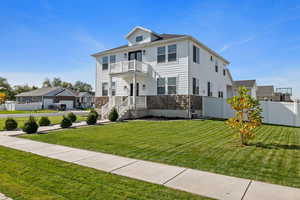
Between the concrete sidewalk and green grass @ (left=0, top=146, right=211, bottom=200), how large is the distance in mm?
294

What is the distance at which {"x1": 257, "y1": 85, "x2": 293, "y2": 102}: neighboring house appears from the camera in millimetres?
31403

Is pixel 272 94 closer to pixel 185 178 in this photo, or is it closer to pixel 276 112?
pixel 276 112

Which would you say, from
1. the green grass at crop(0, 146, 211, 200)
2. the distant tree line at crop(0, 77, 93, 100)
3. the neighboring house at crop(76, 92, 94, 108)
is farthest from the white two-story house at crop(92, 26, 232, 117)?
the distant tree line at crop(0, 77, 93, 100)

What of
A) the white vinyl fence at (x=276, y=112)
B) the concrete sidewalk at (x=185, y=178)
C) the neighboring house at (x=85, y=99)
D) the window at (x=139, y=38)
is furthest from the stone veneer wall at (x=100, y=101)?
the neighboring house at (x=85, y=99)

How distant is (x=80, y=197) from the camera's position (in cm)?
292

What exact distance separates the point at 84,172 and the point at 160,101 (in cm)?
1229

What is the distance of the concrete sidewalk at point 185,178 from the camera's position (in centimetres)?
304

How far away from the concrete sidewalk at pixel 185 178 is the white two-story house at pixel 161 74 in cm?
1026

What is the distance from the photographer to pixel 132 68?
52.2ft

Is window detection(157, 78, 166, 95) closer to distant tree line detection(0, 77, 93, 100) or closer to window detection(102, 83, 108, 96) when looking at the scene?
window detection(102, 83, 108, 96)

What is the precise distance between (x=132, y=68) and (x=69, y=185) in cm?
1335

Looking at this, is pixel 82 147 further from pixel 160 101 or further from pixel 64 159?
pixel 160 101

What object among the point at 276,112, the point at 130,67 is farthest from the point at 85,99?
the point at 276,112

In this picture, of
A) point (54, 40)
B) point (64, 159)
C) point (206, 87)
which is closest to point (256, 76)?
point (206, 87)
